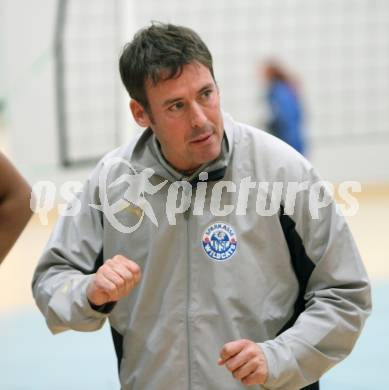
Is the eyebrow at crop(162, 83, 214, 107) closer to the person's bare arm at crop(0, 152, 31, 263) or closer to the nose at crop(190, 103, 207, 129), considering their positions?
the nose at crop(190, 103, 207, 129)

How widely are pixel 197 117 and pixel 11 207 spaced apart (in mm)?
615

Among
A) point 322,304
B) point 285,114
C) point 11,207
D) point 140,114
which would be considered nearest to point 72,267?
point 11,207

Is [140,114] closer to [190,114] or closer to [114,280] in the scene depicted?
[190,114]

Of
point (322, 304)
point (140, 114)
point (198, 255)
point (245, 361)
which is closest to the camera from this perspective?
point (245, 361)

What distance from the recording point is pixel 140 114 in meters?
2.89

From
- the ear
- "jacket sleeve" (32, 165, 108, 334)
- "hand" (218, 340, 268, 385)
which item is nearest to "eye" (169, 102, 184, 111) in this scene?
the ear

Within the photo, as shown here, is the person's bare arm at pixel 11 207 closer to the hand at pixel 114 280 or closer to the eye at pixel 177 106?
the hand at pixel 114 280

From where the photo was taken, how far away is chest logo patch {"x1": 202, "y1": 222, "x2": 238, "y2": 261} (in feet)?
8.62

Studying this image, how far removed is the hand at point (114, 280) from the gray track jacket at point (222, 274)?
0.10 m

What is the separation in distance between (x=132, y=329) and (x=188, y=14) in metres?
9.43

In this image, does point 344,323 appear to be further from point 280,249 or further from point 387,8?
point 387,8

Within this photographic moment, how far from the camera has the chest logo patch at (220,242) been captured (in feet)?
8.62

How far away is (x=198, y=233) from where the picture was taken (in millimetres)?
2666

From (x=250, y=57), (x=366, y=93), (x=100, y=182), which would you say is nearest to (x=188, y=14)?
(x=250, y=57)
